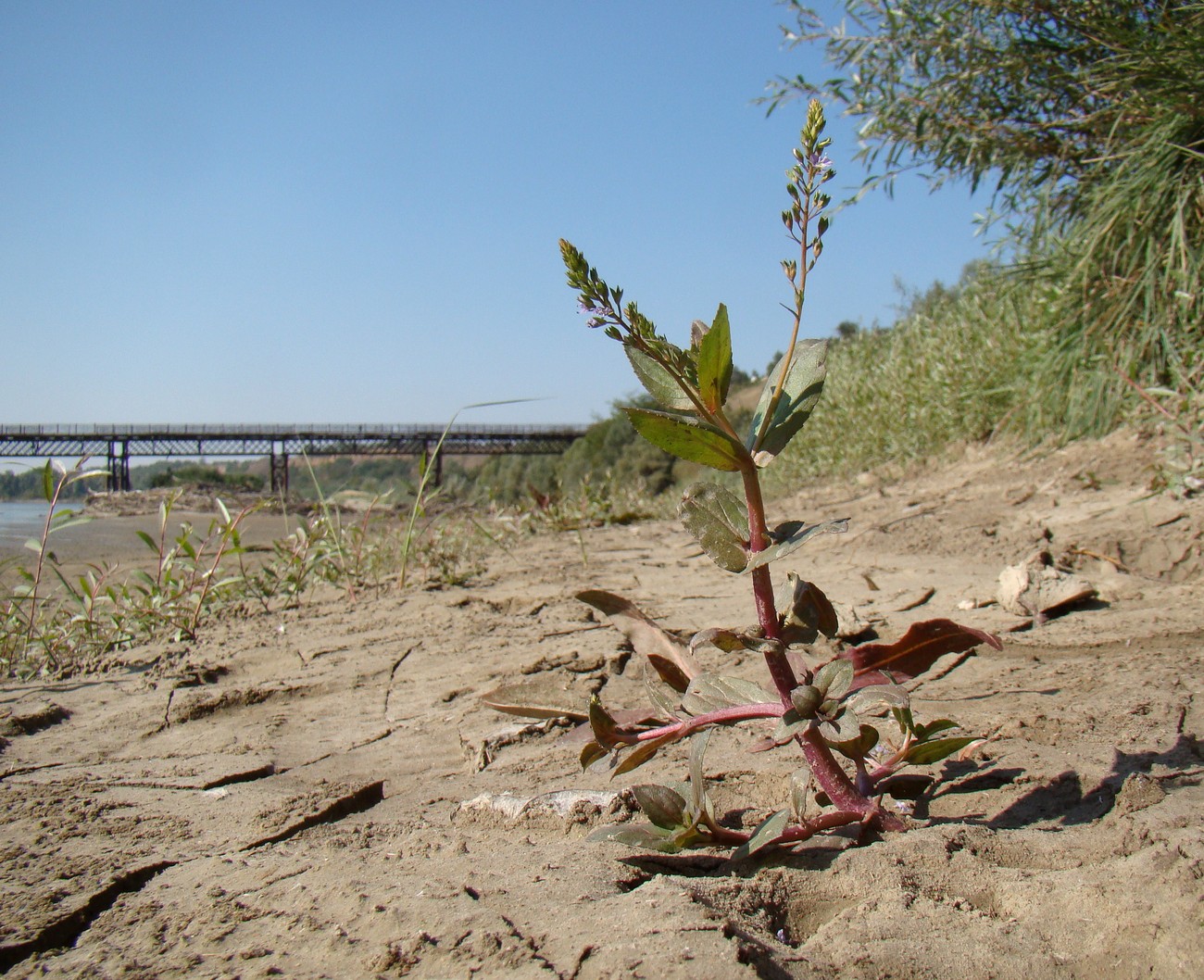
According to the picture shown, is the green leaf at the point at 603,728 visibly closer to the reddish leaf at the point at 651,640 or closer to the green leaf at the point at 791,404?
the reddish leaf at the point at 651,640

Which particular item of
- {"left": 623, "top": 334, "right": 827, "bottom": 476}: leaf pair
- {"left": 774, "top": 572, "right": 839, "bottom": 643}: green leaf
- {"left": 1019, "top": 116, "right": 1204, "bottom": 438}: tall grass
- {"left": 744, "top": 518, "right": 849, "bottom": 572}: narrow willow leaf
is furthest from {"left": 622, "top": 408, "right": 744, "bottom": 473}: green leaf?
{"left": 1019, "top": 116, "right": 1204, "bottom": 438}: tall grass

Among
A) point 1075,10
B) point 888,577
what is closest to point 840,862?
point 888,577

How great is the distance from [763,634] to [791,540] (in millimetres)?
179

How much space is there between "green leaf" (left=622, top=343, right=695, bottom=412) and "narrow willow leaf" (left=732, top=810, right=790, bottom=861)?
533 mm

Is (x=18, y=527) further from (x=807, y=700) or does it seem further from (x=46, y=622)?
(x=807, y=700)

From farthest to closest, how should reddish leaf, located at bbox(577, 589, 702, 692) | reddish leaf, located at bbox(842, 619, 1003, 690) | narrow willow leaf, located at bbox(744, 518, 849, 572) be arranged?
reddish leaf, located at bbox(577, 589, 702, 692) < reddish leaf, located at bbox(842, 619, 1003, 690) < narrow willow leaf, located at bbox(744, 518, 849, 572)

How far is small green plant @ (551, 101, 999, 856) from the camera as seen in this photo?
1081mm

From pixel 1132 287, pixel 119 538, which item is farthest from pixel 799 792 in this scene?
pixel 119 538

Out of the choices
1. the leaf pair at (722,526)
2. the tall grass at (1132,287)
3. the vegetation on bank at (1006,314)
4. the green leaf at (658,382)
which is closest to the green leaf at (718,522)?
the leaf pair at (722,526)

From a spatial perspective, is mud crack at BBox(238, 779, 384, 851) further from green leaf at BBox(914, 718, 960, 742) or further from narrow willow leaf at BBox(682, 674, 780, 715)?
green leaf at BBox(914, 718, 960, 742)

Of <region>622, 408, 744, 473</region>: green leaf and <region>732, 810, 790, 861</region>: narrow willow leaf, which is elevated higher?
<region>622, 408, 744, 473</region>: green leaf

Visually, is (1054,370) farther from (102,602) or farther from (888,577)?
(102,602)

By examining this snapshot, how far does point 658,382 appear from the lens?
116 cm

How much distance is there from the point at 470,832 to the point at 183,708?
1092mm
